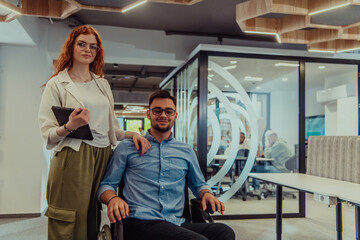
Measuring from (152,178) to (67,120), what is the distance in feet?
2.12

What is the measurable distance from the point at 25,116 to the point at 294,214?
3936 mm

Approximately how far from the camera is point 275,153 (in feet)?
15.5

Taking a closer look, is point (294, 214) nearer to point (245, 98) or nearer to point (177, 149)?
point (245, 98)

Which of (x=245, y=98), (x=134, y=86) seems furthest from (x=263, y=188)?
(x=134, y=86)

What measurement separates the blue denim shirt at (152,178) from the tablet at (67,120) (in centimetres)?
32

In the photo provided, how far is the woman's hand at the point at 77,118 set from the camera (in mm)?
1417

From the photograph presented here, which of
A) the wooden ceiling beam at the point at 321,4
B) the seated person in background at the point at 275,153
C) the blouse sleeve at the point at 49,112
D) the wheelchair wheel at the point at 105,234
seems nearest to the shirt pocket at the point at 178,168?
the wheelchair wheel at the point at 105,234

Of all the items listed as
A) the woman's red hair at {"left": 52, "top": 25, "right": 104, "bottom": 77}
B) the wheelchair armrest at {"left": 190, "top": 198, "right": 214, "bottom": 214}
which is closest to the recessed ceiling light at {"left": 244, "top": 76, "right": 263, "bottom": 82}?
the wheelchair armrest at {"left": 190, "top": 198, "right": 214, "bottom": 214}

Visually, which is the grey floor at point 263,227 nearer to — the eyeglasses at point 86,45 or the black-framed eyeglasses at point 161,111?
the black-framed eyeglasses at point 161,111

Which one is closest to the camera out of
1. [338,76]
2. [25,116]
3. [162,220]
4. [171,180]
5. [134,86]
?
[162,220]

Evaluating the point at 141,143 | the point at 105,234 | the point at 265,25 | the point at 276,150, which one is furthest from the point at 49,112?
the point at 276,150

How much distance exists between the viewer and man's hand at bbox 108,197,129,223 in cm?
159

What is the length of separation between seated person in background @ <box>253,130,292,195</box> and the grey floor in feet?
1.99

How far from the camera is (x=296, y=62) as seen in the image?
4.80m
